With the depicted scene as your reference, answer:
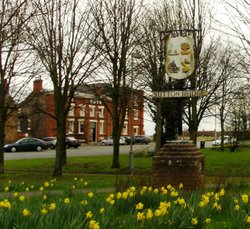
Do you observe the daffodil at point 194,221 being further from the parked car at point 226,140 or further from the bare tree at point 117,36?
the parked car at point 226,140

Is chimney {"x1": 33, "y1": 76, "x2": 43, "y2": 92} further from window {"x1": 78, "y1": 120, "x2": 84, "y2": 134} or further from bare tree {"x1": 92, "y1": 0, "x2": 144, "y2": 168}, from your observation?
window {"x1": 78, "y1": 120, "x2": 84, "y2": 134}

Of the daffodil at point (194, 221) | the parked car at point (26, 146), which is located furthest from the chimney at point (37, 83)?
the parked car at point (26, 146)

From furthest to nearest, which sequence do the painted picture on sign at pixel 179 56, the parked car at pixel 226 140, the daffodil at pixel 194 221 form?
the parked car at pixel 226 140, the painted picture on sign at pixel 179 56, the daffodil at pixel 194 221

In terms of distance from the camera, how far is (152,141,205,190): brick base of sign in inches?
484

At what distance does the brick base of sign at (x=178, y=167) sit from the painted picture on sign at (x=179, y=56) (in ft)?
6.29

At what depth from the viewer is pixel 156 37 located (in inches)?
987

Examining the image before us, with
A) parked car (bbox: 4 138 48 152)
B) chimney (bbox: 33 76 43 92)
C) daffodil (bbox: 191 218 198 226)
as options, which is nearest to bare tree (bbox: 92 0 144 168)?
chimney (bbox: 33 76 43 92)

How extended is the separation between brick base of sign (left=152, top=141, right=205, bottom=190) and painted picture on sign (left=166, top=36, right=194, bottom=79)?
1.92 metres

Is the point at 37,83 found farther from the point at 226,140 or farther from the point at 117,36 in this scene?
the point at 226,140

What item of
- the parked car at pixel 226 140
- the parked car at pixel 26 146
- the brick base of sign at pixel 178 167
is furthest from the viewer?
the parked car at pixel 26 146

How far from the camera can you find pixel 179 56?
519 inches

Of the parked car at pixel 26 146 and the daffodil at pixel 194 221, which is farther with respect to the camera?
the parked car at pixel 26 146

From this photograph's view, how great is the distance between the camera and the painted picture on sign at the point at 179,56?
516 inches

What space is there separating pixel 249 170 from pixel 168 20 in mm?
8583
